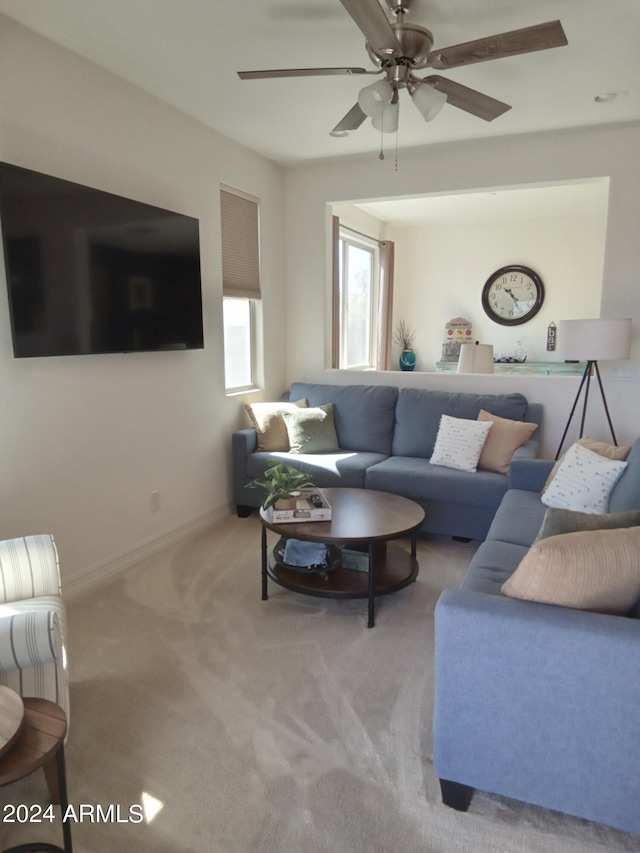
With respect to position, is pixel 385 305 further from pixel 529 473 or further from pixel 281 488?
pixel 281 488

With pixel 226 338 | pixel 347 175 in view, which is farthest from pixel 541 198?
pixel 226 338

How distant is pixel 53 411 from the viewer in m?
2.79

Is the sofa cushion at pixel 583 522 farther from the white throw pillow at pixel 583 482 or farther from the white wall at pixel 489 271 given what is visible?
the white wall at pixel 489 271

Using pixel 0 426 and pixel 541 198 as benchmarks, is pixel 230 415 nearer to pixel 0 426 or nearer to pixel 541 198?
pixel 0 426

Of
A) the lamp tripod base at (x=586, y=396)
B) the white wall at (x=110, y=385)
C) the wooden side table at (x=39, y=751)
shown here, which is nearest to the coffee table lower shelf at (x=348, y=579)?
the white wall at (x=110, y=385)

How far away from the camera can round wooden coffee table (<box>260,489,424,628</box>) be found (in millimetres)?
2625

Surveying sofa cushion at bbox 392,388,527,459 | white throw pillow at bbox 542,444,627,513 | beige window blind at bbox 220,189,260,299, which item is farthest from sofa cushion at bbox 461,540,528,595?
beige window blind at bbox 220,189,260,299

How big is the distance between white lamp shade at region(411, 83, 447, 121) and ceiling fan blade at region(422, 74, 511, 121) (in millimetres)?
38

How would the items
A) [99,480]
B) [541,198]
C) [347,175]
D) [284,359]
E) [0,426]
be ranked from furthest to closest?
[541,198] → [284,359] → [347,175] → [99,480] → [0,426]

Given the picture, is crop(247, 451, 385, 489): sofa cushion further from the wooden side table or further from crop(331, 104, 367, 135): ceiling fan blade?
the wooden side table

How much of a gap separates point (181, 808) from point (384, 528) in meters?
1.41

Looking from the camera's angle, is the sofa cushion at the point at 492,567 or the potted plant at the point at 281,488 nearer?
the sofa cushion at the point at 492,567

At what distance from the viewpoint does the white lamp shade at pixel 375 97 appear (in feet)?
7.44

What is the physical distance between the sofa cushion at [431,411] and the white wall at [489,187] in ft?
1.02
